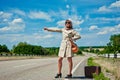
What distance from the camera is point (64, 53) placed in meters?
11.8

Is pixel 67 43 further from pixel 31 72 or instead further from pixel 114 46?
pixel 114 46

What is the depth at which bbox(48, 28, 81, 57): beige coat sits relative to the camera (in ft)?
38.9

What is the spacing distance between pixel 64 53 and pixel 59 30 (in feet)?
3.06

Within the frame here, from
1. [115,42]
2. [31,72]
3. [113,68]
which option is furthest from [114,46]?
[31,72]

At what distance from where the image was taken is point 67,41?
1198 centimetres

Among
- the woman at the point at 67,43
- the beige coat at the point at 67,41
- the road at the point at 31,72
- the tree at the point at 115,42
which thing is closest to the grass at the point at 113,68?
the road at the point at 31,72

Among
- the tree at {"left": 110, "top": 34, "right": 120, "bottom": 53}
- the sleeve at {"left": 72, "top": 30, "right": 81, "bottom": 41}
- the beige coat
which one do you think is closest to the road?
the beige coat

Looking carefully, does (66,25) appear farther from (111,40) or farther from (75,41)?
(111,40)

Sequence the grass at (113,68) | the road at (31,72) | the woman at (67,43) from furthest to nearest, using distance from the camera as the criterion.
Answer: the road at (31,72) → the grass at (113,68) → the woman at (67,43)

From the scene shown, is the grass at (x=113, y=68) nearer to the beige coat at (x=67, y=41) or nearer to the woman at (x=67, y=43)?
the woman at (x=67, y=43)

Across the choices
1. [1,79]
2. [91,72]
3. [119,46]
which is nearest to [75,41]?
[91,72]

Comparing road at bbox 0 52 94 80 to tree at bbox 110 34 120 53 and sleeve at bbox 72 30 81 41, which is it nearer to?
sleeve at bbox 72 30 81 41

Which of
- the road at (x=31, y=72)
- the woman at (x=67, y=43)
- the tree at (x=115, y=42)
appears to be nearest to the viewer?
the woman at (x=67, y=43)

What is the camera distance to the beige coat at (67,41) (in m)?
A: 11.9
